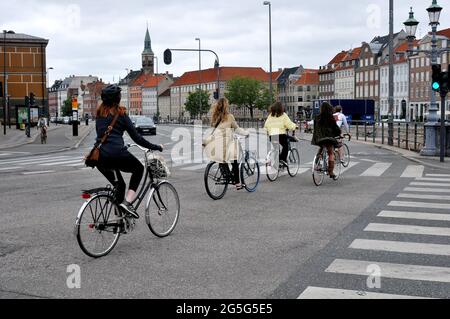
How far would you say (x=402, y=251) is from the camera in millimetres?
6973

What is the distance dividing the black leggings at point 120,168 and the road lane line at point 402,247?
2595 mm

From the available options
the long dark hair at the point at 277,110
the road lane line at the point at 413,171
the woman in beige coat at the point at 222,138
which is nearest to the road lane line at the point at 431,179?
the road lane line at the point at 413,171

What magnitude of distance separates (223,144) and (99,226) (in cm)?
474

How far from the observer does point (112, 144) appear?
694cm

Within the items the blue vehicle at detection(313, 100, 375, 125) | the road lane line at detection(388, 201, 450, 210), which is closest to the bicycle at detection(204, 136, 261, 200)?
the road lane line at detection(388, 201, 450, 210)

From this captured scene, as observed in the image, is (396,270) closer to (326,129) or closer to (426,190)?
(426,190)

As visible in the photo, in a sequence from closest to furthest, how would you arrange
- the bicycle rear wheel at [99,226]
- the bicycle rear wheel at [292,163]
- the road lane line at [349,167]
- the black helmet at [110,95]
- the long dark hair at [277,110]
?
the bicycle rear wheel at [99,226] → the black helmet at [110,95] → the long dark hair at [277,110] → the bicycle rear wheel at [292,163] → the road lane line at [349,167]

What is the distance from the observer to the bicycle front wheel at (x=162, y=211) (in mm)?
7621

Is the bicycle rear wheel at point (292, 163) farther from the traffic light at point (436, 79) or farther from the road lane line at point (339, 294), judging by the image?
the road lane line at point (339, 294)

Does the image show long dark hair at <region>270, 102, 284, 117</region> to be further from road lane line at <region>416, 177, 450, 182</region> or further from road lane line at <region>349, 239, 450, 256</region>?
road lane line at <region>349, 239, 450, 256</region>

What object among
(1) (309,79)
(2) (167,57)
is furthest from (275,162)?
(1) (309,79)

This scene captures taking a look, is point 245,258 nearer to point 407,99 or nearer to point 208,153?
point 208,153
